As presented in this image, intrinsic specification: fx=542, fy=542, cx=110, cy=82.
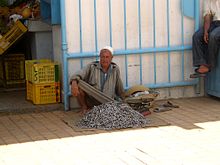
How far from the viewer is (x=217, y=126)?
22.0 feet

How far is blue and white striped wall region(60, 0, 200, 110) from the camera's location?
7.67 m

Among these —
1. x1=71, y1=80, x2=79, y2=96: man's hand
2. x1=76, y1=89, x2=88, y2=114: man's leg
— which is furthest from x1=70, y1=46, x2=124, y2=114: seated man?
x1=71, y1=80, x2=79, y2=96: man's hand

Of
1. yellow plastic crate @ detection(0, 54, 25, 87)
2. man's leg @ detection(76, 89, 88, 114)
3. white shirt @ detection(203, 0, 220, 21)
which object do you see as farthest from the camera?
yellow plastic crate @ detection(0, 54, 25, 87)

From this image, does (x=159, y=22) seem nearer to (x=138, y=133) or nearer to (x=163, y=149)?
(x=138, y=133)

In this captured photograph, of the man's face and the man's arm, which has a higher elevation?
the man's arm

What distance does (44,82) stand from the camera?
7.83 metres

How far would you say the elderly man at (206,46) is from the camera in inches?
314

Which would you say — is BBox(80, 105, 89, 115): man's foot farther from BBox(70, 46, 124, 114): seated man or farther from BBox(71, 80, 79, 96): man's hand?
BBox(71, 80, 79, 96): man's hand

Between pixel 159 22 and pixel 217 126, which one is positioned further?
pixel 159 22

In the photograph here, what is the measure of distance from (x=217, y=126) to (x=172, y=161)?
61.3 inches

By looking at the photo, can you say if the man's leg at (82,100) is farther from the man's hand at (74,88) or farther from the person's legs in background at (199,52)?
the person's legs in background at (199,52)

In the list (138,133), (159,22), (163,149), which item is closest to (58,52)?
(159,22)

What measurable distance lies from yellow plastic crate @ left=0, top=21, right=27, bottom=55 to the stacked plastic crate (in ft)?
3.40

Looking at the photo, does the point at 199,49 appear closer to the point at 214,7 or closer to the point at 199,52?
the point at 199,52
